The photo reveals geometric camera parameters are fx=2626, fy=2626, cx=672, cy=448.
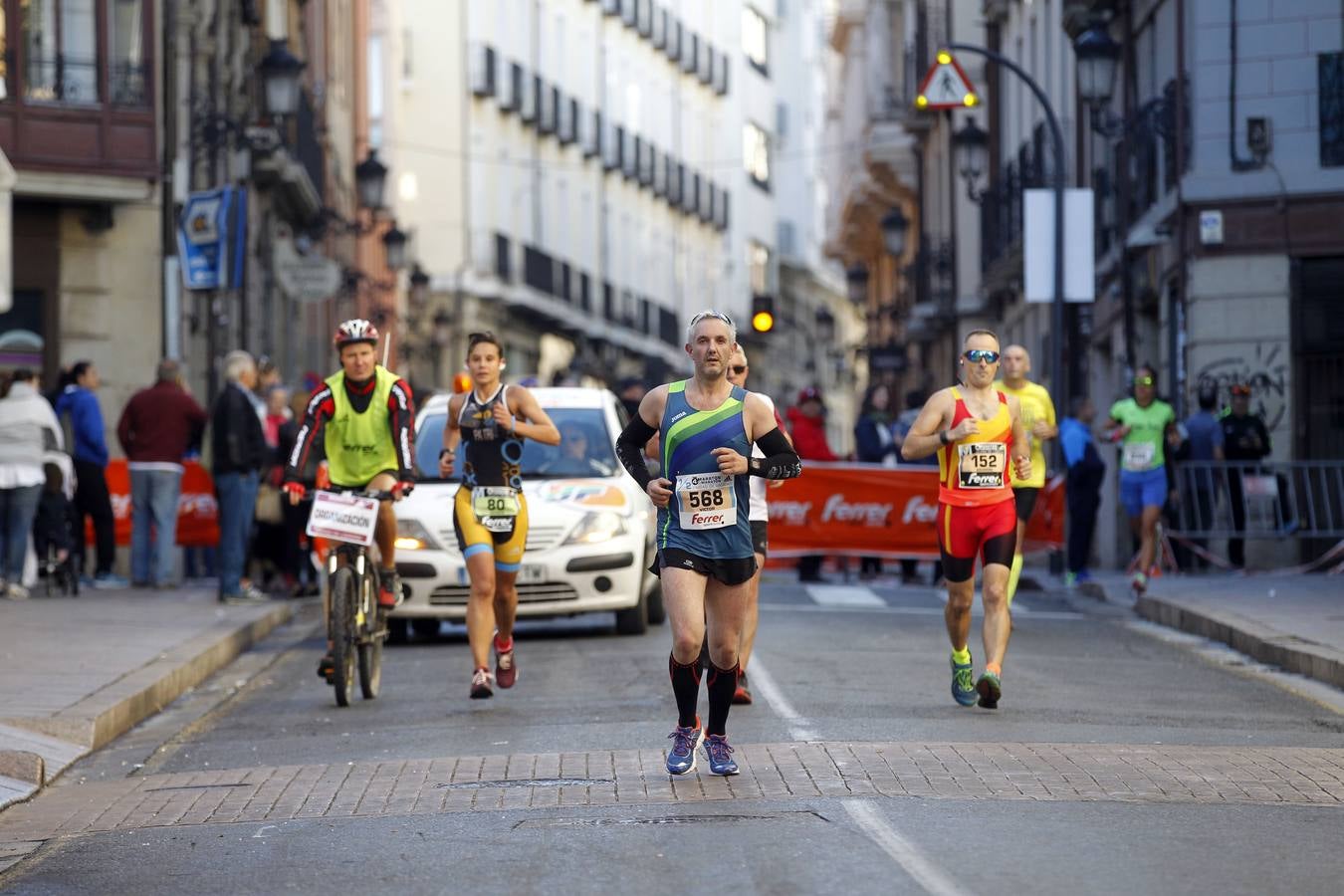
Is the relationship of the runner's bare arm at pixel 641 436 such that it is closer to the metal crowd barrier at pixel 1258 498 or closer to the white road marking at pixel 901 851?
the white road marking at pixel 901 851

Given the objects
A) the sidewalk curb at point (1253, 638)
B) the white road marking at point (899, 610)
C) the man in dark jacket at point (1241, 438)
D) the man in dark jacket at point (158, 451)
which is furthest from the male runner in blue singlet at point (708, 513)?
the man in dark jacket at point (1241, 438)

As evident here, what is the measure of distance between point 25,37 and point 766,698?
53.2 ft

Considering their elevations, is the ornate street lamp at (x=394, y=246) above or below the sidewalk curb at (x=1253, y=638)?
above

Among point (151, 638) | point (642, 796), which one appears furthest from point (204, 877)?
point (151, 638)

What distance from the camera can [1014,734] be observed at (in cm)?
1109

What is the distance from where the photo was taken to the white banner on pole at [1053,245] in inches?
1037

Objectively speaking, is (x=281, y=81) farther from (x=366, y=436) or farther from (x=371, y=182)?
(x=366, y=436)

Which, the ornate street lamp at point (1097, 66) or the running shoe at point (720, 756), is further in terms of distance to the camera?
the ornate street lamp at point (1097, 66)

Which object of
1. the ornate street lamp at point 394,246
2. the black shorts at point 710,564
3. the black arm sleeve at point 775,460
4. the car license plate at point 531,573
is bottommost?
the car license plate at point 531,573

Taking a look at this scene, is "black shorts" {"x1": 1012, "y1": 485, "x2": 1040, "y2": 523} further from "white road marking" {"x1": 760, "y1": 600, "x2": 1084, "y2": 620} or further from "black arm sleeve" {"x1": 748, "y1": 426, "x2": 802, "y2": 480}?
"black arm sleeve" {"x1": 748, "y1": 426, "x2": 802, "y2": 480}

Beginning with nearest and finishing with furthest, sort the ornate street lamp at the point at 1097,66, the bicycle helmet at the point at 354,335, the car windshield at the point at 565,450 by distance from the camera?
the bicycle helmet at the point at 354,335 → the car windshield at the point at 565,450 → the ornate street lamp at the point at 1097,66

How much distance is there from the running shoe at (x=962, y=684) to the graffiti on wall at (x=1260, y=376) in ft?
43.2

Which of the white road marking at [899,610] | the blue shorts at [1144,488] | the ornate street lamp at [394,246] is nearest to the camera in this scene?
the white road marking at [899,610]

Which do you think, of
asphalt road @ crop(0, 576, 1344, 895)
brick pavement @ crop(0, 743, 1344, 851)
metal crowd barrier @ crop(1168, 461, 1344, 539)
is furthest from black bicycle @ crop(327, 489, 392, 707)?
metal crowd barrier @ crop(1168, 461, 1344, 539)
